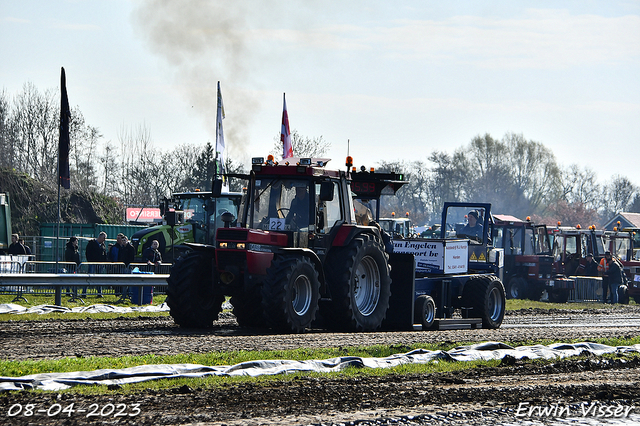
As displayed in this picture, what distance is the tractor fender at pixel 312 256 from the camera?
12.1 metres

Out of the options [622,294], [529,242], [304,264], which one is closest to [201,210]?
[529,242]

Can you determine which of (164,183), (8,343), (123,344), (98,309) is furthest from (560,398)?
(164,183)

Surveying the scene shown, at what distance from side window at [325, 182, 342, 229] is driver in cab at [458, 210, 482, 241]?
4819 mm

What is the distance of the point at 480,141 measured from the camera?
272ft

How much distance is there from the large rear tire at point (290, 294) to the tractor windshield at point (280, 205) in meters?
0.73

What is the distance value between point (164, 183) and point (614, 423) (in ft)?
184

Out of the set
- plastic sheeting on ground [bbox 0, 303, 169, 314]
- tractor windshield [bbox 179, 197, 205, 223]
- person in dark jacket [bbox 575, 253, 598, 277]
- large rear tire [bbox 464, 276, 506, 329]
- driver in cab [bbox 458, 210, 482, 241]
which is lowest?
plastic sheeting on ground [bbox 0, 303, 169, 314]

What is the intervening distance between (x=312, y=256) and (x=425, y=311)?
2942 millimetres

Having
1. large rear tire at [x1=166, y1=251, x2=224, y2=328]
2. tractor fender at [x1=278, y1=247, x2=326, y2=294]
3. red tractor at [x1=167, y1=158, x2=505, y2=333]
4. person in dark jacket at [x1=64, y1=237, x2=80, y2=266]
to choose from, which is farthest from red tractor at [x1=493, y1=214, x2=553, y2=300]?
large rear tire at [x1=166, y1=251, x2=224, y2=328]

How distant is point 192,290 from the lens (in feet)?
40.7

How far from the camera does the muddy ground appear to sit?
19.1ft

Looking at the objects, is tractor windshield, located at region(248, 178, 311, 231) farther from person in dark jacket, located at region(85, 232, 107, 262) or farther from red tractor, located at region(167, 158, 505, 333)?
person in dark jacket, located at region(85, 232, 107, 262)

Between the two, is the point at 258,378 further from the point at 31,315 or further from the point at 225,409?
the point at 31,315

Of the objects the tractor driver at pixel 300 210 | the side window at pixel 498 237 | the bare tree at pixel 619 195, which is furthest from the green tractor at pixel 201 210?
the bare tree at pixel 619 195
